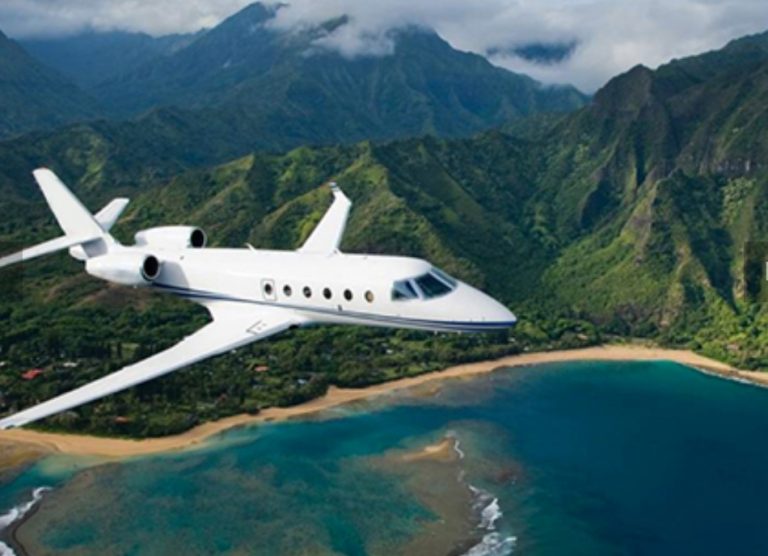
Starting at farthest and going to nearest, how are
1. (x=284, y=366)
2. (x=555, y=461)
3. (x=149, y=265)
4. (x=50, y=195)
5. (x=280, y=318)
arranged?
(x=284, y=366) < (x=555, y=461) < (x=50, y=195) < (x=149, y=265) < (x=280, y=318)

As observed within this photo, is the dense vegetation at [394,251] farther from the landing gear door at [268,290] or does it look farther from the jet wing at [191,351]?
the landing gear door at [268,290]

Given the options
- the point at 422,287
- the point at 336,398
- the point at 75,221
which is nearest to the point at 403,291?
the point at 422,287

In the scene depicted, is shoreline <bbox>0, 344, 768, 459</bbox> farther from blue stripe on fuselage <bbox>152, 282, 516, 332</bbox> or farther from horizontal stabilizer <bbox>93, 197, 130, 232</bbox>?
blue stripe on fuselage <bbox>152, 282, 516, 332</bbox>

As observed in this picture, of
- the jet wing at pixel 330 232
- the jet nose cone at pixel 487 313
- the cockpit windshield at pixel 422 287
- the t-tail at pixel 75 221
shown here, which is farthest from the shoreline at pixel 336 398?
the jet nose cone at pixel 487 313

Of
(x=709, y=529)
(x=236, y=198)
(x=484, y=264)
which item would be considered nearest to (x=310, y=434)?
(x=709, y=529)

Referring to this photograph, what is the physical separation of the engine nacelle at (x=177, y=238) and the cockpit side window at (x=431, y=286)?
17.4m

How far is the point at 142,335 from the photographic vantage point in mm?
121625

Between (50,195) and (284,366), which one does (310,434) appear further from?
(50,195)

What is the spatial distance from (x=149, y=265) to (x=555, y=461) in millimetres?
64431

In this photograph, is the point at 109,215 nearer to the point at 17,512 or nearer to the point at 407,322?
the point at 407,322

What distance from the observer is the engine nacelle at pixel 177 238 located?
158 ft

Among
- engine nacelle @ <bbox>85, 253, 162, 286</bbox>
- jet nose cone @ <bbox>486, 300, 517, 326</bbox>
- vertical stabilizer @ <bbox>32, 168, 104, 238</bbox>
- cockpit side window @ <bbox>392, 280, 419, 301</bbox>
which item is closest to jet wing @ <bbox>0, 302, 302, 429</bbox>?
engine nacelle @ <bbox>85, 253, 162, 286</bbox>

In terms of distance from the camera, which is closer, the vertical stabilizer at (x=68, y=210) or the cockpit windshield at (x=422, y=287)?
the cockpit windshield at (x=422, y=287)

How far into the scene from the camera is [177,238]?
48.5 metres
